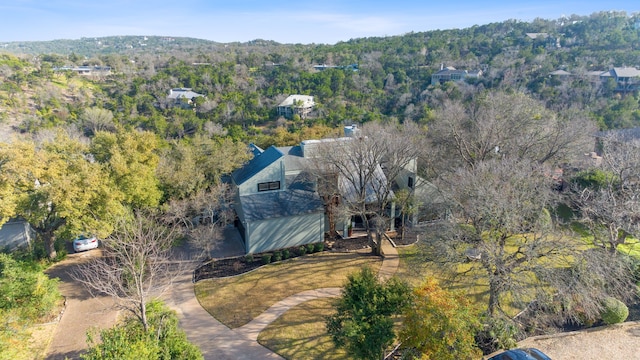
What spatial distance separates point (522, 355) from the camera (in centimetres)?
1344

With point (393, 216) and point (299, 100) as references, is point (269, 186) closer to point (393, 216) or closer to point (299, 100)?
point (393, 216)

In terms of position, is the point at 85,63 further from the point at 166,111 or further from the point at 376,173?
the point at 376,173

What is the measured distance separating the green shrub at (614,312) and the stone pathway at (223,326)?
1016 centimetres

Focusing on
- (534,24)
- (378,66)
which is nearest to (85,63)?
(378,66)

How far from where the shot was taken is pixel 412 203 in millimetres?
22422

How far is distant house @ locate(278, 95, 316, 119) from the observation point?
6216 centimetres

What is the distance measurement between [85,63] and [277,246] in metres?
113

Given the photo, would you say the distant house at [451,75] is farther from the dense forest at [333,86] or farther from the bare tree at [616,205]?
the bare tree at [616,205]

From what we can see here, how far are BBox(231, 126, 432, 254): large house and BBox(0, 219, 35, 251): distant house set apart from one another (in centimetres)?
1297

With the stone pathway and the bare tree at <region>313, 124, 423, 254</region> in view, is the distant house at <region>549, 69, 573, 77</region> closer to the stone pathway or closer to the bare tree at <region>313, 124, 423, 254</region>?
the bare tree at <region>313, 124, 423, 254</region>

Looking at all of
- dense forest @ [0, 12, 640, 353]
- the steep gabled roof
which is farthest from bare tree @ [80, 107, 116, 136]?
the steep gabled roof

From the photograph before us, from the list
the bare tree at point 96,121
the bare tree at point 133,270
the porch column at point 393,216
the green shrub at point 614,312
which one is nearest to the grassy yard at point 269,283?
the bare tree at point 133,270

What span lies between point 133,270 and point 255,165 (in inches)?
540

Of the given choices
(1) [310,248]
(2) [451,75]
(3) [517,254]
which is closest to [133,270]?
(1) [310,248]
